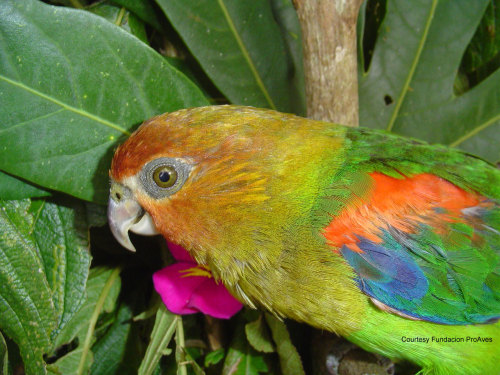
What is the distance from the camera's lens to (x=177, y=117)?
1.23 m

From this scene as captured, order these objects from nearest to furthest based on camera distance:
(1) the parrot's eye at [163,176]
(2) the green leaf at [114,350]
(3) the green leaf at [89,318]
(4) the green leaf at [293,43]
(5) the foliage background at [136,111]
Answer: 1. (1) the parrot's eye at [163,176]
2. (5) the foliage background at [136,111]
3. (3) the green leaf at [89,318]
4. (2) the green leaf at [114,350]
5. (4) the green leaf at [293,43]

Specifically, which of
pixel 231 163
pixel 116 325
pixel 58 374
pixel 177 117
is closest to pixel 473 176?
pixel 231 163

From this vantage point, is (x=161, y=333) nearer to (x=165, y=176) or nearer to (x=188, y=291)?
(x=188, y=291)

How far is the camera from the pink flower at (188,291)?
1424 millimetres

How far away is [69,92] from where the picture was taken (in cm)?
132

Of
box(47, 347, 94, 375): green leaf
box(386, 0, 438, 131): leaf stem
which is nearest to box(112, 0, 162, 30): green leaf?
box(386, 0, 438, 131): leaf stem

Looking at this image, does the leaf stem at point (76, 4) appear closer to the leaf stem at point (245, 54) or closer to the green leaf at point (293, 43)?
the leaf stem at point (245, 54)

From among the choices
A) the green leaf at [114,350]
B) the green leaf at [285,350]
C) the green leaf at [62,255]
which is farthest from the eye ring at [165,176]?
the green leaf at [114,350]

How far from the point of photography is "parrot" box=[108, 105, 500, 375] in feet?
4.00

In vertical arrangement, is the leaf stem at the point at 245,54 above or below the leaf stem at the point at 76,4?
below

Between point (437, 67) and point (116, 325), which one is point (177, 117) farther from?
point (437, 67)

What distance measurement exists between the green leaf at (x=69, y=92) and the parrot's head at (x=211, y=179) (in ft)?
0.57

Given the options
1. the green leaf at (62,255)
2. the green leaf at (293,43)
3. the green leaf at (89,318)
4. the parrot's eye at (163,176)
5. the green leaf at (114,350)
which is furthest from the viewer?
the green leaf at (293,43)

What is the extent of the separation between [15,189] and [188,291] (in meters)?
0.62
